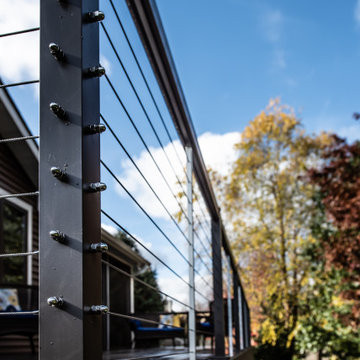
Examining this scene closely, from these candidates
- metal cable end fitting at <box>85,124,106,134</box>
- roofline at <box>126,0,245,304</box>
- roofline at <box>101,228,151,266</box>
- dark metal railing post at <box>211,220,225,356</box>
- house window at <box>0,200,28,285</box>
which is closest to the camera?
metal cable end fitting at <box>85,124,106,134</box>

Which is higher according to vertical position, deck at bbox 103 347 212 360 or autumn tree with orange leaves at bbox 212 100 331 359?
autumn tree with orange leaves at bbox 212 100 331 359

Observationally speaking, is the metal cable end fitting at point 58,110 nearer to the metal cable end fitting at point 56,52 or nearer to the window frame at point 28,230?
the metal cable end fitting at point 56,52

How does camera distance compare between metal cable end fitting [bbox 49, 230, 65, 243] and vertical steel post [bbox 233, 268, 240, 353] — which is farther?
vertical steel post [bbox 233, 268, 240, 353]

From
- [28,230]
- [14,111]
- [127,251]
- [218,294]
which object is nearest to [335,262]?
[127,251]

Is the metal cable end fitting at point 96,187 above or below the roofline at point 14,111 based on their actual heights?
below

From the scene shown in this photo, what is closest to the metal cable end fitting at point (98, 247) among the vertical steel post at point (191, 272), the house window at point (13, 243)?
Answer: the vertical steel post at point (191, 272)

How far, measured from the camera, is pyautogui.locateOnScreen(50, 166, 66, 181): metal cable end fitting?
1.03 meters

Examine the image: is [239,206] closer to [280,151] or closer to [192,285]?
[280,151]

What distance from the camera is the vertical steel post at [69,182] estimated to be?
3.24 feet

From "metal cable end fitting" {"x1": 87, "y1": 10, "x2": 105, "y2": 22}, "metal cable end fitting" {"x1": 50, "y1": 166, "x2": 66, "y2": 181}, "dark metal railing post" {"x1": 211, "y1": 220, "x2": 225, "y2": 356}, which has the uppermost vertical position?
"metal cable end fitting" {"x1": 87, "y1": 10, "x2": 105, "y2": 22}

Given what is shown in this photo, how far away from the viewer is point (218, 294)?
130 inches

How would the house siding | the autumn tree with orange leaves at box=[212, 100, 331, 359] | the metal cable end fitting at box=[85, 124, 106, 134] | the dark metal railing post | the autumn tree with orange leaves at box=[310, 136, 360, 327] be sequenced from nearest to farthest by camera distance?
the metal cable end fitting at box=[85, 124, 106, 134]
the dark metal railing post
the house siding
the autumn tree with orange leaves at box=[310, 136, 360, 327]
the autumn tree with orange leaves at box=[212, 100, 331, 359]

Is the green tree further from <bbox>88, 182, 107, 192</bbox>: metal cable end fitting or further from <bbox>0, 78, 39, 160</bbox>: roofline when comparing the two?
<bbox>88, 182, 107, 192</bbox>: metal cable end fitting

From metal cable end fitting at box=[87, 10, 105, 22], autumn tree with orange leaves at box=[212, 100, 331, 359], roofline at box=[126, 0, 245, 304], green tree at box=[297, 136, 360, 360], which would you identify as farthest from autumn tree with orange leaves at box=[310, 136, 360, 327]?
metal cable end fitting at box=[87, 10, 105, 22]
